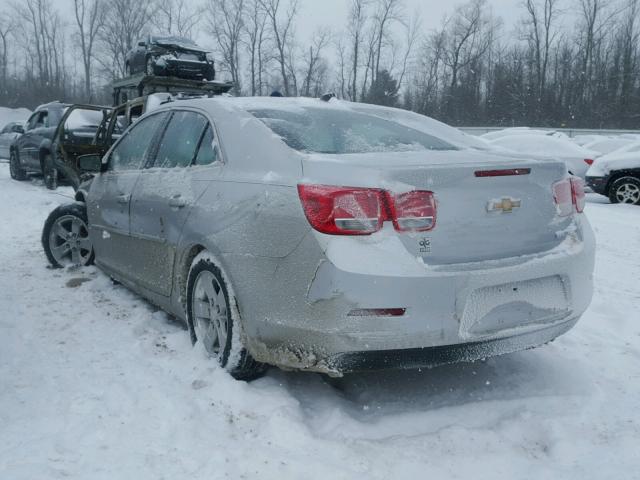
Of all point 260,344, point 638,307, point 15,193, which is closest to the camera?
point 260,344

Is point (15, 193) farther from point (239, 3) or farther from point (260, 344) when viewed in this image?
point (239, 3)

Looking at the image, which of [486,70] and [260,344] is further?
[486,70]

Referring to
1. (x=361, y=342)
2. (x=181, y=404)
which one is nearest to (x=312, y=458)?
(x=361, y=342)

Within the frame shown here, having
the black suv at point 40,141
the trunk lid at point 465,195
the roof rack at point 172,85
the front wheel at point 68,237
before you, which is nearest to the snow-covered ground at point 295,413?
the trunk lid at point 465,195

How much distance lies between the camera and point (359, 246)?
96.5 inches

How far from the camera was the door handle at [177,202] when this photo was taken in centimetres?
340

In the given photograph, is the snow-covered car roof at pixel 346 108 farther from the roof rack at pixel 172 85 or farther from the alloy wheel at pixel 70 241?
the roof rack at pixel 172 85

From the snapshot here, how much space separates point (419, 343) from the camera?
252 centimetres

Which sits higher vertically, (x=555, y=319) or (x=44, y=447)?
(x=555, y=319)

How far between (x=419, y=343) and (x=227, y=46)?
163ft

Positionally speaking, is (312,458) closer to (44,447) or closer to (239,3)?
(44,447)

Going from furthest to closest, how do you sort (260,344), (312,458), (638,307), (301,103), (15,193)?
(15,193) < (638,307) < (301,103) < (260,344) < (312,458)

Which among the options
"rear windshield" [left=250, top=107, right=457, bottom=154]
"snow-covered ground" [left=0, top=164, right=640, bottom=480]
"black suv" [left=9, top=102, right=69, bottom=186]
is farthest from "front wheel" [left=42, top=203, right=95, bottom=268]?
"black suv" [left=9, top=102, right=69, bottom=186]

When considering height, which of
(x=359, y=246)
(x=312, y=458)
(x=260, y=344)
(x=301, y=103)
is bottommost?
(x=312, y=458)
